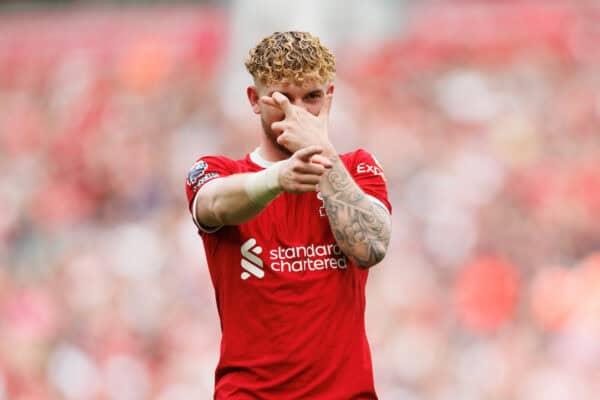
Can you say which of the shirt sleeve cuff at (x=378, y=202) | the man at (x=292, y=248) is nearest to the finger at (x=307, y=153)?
the man at (x=292, y=248)

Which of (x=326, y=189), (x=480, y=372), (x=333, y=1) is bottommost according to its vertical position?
(x=480, y=372)

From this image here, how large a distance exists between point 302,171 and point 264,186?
0.44 feet

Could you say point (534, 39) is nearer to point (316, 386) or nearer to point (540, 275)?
point (540, 275)

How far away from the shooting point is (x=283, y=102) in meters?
3.57

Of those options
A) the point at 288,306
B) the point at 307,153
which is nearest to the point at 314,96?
the point at 307,153

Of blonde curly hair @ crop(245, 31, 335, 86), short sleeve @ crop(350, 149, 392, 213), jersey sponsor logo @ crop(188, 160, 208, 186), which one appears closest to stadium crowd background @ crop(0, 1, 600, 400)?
short sleeve @ crop(350, 149, 392, 213)

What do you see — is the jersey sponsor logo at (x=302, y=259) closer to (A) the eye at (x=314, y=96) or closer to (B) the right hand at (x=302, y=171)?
(B) the right hand at (x=302, y=171)

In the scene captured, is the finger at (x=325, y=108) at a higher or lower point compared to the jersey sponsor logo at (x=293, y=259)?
higher

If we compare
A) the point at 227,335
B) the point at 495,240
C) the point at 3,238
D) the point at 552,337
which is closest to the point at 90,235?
the point at 3,238

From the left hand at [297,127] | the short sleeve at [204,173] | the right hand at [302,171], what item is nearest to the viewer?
the right hand at [302,171]

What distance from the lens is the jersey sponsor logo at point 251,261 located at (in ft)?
12.2

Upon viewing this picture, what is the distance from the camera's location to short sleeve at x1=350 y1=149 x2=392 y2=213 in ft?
12.5

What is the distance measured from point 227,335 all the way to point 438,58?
31.0 ft

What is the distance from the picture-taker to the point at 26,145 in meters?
15.4
